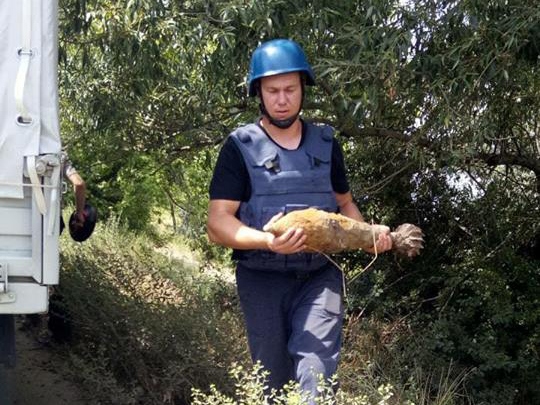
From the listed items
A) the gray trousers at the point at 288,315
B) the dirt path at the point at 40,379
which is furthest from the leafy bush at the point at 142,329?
the gray trousers at the point at 288,315

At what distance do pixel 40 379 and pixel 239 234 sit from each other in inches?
102

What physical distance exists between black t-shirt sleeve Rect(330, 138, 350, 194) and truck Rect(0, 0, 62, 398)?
1120 mm

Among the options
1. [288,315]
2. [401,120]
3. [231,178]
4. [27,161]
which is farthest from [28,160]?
[401,120]

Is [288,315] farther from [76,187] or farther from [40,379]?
[40,379]

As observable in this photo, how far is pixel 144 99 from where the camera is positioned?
5.41m

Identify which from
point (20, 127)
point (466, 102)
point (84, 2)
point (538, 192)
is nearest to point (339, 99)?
point (466, 102)

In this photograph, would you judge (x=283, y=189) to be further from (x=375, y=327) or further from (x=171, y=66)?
(x=375, y=327)

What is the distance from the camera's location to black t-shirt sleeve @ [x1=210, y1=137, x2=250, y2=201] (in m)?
3.21

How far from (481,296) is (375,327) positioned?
2.42 ft

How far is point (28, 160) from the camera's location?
3.02m

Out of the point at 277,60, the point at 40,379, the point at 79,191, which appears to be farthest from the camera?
the point at 40,379

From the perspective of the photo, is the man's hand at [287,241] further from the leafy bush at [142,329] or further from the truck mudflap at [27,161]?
the leafy bush at [142,329]

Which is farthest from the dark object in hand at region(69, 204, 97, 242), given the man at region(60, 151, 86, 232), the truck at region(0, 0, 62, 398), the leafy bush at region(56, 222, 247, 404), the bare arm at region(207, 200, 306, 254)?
the leafy bush at region(56, 222, 247, 404)

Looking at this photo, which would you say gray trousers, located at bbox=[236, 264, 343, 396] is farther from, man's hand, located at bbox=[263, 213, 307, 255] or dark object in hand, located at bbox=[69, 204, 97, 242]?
dark object in hand, located at bbox=[69, 204, 97, 242]
